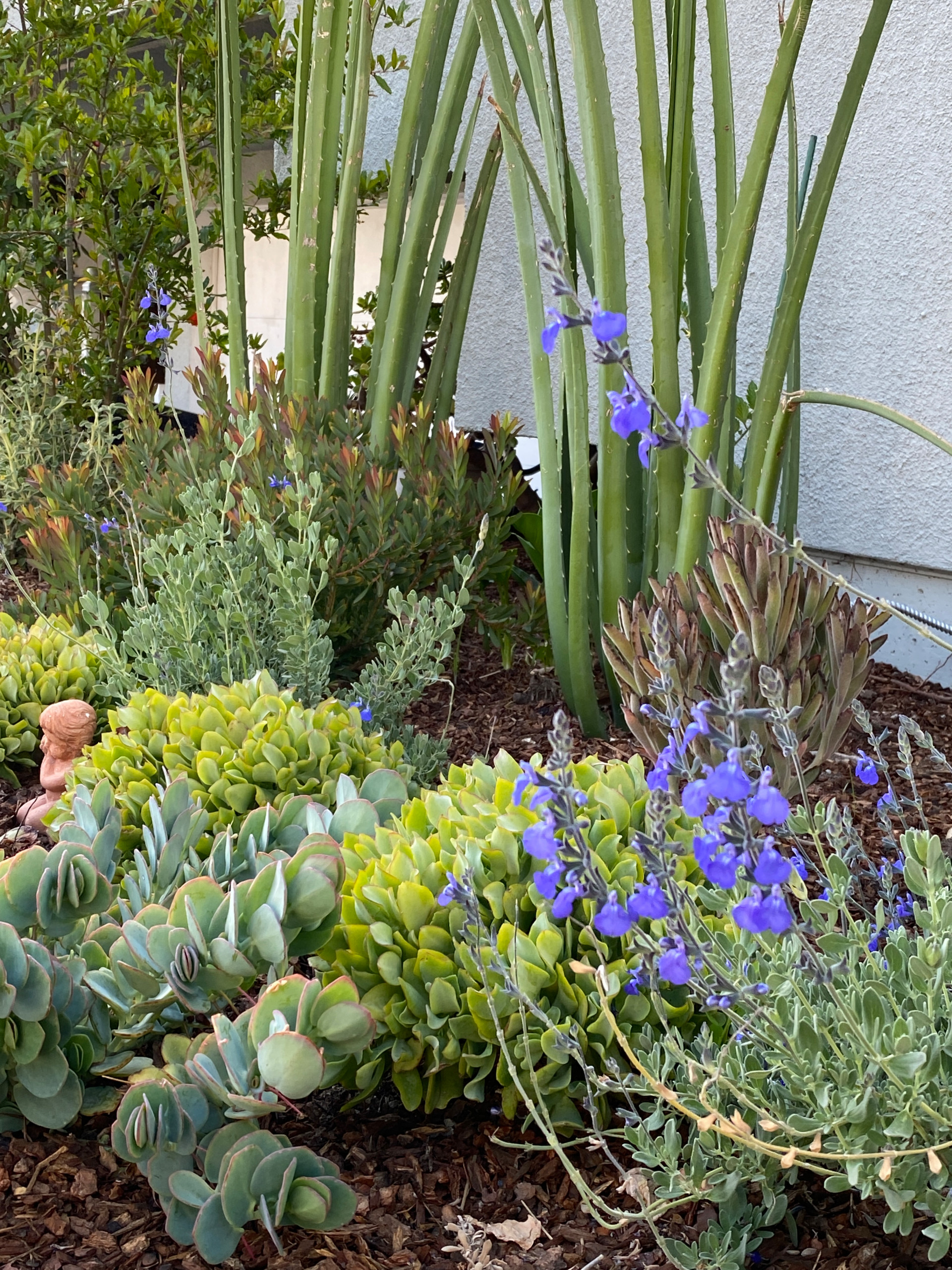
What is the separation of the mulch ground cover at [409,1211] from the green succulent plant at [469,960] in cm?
8

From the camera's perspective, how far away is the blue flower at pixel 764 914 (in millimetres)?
766

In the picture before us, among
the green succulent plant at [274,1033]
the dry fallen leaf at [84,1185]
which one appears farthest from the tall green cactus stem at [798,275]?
the dry fallen leaf at [84,1185]

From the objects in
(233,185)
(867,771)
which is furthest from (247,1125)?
(233,185)

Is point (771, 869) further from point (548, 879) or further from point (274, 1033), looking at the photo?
point (274, 1033)

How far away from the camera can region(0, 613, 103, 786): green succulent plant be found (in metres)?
2.90

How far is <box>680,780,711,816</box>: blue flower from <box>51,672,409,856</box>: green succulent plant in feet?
3.71

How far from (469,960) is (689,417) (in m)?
0.78

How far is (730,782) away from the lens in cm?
71

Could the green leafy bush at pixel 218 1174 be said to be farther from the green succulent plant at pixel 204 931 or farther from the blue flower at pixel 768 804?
the blue flower at pixel 768 804

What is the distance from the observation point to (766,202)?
11.9 feet

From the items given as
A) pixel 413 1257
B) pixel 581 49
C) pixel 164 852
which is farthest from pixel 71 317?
pixel 413 1257

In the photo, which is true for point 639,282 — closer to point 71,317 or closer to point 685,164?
point 685,164

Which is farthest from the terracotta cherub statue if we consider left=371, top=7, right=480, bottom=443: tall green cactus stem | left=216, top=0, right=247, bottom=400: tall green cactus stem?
left=371, top=7, right=480, bottom=443: tall green cactus stem

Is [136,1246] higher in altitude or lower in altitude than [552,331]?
lower
